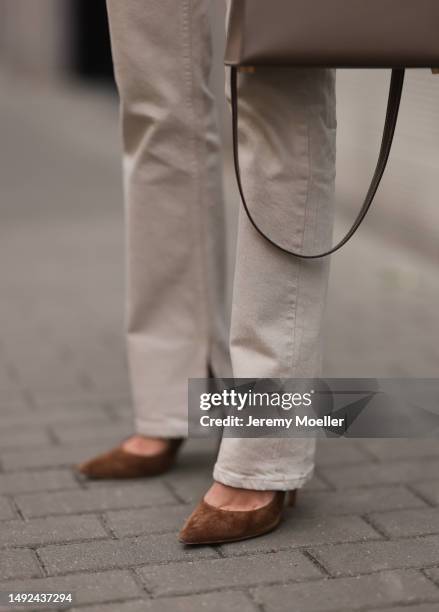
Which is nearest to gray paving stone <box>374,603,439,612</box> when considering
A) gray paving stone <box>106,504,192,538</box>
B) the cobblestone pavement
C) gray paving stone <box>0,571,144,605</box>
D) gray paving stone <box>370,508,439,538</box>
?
the cobblestone pavement

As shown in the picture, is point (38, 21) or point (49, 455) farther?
point (38, 21)

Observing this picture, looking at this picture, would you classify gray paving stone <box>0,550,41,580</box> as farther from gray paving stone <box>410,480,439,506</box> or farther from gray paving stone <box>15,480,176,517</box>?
gray paving stone <box>410,480,439,506</box>

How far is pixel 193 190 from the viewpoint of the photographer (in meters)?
2.64

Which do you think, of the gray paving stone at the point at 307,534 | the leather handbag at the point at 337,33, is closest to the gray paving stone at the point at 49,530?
the gray paving stone at the point at 307,534

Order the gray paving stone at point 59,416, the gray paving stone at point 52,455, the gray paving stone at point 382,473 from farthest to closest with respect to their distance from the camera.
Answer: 1. the gray paving stone at point 59,416
2. the gray paving stone at point 52,455
3. the gray paving stone at point 382,473

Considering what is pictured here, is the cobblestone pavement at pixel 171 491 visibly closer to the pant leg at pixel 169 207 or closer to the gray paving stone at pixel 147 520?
the gray paving stone at pixel 147 520

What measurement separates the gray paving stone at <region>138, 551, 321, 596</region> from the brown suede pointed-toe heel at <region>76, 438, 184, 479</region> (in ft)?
1.81

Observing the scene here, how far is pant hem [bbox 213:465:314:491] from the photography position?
229 cm

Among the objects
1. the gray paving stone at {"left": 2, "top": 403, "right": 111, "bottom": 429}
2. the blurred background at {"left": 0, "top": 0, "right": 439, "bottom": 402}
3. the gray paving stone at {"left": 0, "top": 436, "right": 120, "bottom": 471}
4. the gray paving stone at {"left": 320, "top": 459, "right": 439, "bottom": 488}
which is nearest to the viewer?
the gray paving stone at {"left": 320, "top": 459, "right": 439, "bottom": 488}

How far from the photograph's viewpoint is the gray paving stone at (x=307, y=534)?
2264 mm

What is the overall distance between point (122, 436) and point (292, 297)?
1.02 metres

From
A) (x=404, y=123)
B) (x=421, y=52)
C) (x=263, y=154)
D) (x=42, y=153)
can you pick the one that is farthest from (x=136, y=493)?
(x=42, y=153)

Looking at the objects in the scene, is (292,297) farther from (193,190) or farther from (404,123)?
(404,123)

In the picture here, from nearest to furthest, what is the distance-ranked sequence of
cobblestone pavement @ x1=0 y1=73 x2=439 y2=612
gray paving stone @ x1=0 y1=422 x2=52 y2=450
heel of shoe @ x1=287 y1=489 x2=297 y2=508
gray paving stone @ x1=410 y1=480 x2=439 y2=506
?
cobblestone pavement @ x1=0 y1=73 x2=439 y2=612 < heel of shoe @ x1=287 y1=489 x2=297 y2=508 < gray paving stone @ x1=410 y1=480 x2=439 y2=506 < gray paving stone @ x1=0 y1=422 x2=52 y2=450
